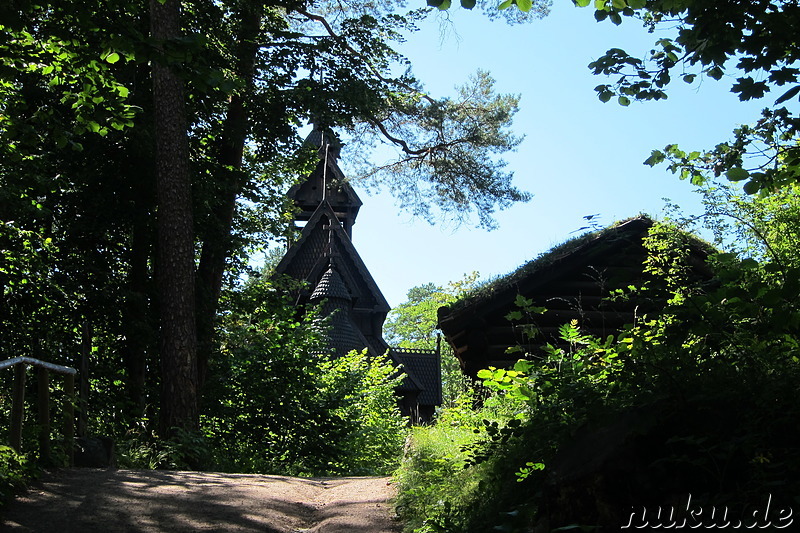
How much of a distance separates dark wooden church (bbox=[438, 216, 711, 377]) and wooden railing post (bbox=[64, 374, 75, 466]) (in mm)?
5176

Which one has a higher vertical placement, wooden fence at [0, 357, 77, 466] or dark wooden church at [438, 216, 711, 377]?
dark wooden church at [438, 216, 711, 377]

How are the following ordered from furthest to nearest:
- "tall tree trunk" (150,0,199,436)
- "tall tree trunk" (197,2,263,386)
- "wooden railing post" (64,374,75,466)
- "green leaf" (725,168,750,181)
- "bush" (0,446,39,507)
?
"tall tree trunk" (197,2,263,386) → "tall tree trunk" (150,0,199,436) → "wooden railing post" (64,374,75,466) → "bush" (0,446,39,507) → "green leaf" (725,168,750,181)

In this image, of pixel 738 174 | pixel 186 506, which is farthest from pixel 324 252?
pixel 738 174

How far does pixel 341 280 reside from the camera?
31.0 metres

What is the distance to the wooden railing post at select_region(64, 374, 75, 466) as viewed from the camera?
1002 cm

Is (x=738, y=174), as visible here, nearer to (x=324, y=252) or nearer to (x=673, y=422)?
(x=673, y=422)

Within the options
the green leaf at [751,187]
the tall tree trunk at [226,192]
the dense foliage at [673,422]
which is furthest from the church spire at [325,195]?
the dense foliage at [673,422]

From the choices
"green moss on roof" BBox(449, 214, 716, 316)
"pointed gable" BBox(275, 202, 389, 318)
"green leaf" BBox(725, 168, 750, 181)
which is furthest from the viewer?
"pointed gable" BBox(275, 202, 389, 318)

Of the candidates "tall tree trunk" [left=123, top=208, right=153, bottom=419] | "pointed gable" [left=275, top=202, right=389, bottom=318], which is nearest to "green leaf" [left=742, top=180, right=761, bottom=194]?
"tall tree trunk" [left=123, top=208, right=153, bottom=419]

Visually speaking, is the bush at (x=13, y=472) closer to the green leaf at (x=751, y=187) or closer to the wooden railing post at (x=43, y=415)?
the wooden railing post at (x=43, y=415)

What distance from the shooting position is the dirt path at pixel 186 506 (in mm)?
7371

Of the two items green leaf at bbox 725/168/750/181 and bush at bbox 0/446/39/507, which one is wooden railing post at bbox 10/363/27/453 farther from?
green leaf at bbox 725/168/750/181

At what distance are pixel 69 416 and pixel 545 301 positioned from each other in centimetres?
688

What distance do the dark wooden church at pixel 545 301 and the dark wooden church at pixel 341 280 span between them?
1489 centimetres
